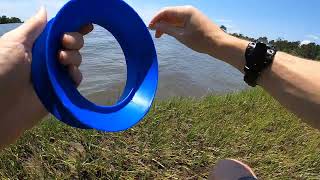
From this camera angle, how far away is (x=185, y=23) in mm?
2350

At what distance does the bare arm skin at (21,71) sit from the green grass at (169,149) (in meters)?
1.60

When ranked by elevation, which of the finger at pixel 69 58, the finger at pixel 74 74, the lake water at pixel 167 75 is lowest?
the lake water at pixel 167 75

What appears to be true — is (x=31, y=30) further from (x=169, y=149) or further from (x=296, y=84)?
(x=169, y=149)

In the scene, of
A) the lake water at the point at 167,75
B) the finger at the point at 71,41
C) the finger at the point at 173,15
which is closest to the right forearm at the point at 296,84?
the finger at the point at 173,15

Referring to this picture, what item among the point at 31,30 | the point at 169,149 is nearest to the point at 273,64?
the point at 31,30

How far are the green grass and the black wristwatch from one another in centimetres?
161

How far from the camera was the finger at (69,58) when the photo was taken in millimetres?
1633

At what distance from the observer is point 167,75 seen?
9.72m

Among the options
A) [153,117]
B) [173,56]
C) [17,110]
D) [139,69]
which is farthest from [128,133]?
[173,56]

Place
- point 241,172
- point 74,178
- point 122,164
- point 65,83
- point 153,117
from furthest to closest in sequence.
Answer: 1. point 153,117
2. point 122,164
3. point 74,178
4. point 241,172
5. point 65,83

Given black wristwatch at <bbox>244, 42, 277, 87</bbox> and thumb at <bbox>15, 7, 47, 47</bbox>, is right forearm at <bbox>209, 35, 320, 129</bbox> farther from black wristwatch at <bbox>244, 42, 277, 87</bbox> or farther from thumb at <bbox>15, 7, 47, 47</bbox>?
thumb at <bbox>15, 7, 47, 47</bbox>

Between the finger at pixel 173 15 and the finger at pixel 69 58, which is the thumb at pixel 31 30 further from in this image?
the finger at pixel 173 15

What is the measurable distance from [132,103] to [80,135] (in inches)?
79.9

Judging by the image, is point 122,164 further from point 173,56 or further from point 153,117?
point 173,56
